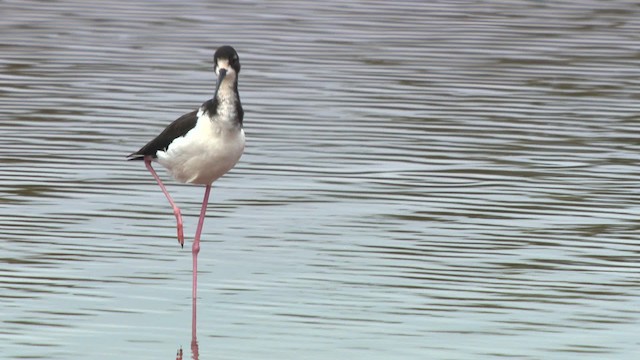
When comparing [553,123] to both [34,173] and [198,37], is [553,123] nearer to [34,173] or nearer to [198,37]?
[34,173]

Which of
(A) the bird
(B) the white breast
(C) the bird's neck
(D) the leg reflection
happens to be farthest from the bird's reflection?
(C) the bird's neck

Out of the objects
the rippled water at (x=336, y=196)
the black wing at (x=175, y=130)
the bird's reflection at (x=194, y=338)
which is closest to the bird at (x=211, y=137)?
the black wing at (x=175, y=130)

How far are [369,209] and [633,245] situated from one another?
1960 mm

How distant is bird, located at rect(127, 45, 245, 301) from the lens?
31.7 ft

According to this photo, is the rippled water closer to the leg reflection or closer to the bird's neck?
the leg reflection

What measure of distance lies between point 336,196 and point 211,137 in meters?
2.75

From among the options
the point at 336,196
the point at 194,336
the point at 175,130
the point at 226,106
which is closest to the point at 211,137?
the point at 226,106

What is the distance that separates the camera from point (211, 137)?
9.77 meters

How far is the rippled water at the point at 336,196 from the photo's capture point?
346 inches

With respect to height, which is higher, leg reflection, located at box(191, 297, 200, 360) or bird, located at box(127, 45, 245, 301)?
bird, located at box(127, 45, 245, 301)

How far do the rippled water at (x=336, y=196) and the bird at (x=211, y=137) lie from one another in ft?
1.84

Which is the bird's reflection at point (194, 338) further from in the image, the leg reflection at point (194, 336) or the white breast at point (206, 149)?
the white breast at point (206, 149)

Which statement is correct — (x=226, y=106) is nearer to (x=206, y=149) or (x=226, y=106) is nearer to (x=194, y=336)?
(x=206, y=149)

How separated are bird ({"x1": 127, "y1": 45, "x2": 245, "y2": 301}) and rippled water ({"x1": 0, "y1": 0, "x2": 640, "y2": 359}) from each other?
0.56 meters
